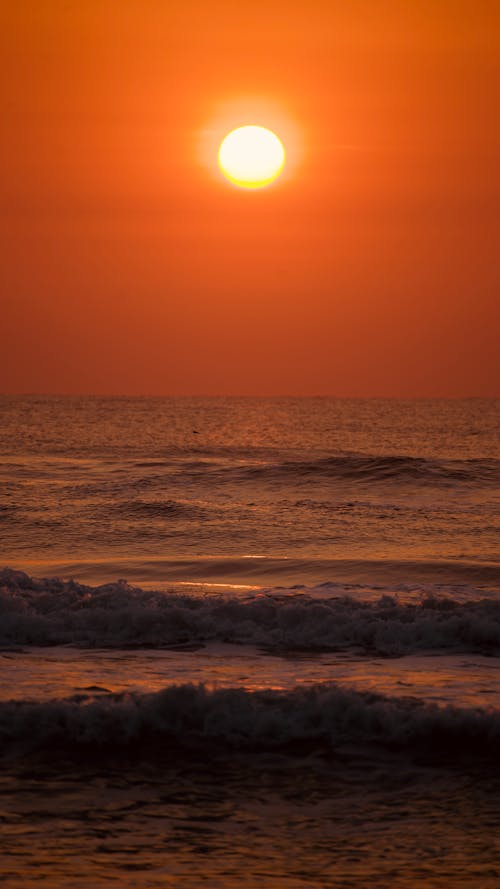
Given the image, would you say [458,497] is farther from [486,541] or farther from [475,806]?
[475,806]

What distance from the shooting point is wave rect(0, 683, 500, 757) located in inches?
334

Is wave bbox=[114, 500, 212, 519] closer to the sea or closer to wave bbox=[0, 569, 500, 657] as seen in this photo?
the sea

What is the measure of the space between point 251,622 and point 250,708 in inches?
164

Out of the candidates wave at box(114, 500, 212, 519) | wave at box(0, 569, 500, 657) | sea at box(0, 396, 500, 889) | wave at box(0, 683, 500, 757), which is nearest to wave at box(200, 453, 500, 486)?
wave at box(114, 500, 212, 519)

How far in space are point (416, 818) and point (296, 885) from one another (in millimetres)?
1343

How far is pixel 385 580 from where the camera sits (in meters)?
17.5

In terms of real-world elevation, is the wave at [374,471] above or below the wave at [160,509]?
above

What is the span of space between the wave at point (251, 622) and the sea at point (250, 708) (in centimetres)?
4

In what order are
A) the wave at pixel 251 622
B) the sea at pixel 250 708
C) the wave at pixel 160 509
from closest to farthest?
the sea at pixel 250 708 → the wave at pixel 251 622 → the wave at pixel 160 509

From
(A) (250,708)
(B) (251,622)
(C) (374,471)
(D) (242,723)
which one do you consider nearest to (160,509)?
(C) (374,471)

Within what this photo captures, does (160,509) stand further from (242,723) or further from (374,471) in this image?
(242,723)

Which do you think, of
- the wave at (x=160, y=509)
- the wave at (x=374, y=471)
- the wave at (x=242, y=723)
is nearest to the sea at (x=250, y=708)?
the wave at (x=242, y=723)

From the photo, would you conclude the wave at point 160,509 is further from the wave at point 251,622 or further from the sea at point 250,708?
the wave at point 251,622

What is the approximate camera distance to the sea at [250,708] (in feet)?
21.2
